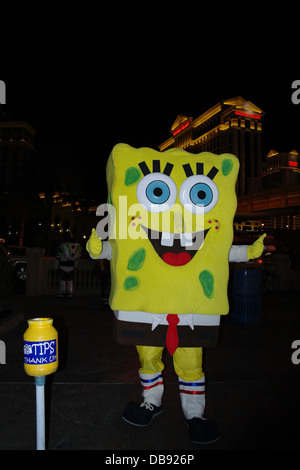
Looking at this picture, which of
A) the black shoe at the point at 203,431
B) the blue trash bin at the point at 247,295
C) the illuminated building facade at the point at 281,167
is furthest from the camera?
the illuminated building facade at the point at 281,167

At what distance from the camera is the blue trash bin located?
7.19 m

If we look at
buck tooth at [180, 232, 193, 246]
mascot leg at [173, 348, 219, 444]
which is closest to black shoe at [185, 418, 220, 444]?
mascot leg at [173, 348, 219, 444]

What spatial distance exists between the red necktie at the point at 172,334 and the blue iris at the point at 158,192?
3.00 feet

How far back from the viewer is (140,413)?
3004mm

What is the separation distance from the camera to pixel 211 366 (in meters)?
4.60

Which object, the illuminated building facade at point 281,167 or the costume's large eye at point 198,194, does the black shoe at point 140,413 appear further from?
the illuminated building facade at point 281,167

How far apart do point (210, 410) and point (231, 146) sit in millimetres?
124756

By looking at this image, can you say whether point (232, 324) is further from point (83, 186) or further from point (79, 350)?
point (83, 186)

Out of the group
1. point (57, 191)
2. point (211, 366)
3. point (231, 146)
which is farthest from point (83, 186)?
point (231, 146)

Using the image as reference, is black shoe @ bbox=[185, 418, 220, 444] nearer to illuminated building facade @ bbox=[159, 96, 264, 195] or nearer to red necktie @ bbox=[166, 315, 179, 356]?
red necktie @ bbox=[166, 315, 179, 356]

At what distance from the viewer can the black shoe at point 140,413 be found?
298 centimetres

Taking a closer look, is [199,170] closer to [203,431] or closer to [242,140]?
[203,431]

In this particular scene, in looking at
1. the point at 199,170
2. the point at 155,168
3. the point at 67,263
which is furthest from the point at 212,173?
the point at 67,263

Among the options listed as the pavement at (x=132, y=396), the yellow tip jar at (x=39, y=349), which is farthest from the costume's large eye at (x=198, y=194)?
the pavement at (x=132, y=396)
